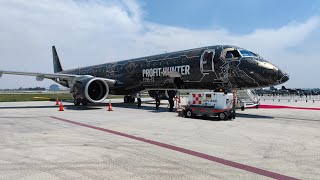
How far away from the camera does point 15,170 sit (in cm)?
521

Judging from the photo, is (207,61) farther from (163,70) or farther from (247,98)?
(247,98)

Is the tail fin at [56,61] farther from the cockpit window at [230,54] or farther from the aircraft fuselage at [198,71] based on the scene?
the cockpit window at [230,54]

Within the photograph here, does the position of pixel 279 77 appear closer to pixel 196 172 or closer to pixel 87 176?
pixel 196 172

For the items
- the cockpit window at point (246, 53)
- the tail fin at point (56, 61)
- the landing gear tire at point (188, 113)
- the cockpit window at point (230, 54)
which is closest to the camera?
the landing gear tire at point (188, 113)

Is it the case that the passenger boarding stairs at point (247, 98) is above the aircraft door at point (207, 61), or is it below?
below

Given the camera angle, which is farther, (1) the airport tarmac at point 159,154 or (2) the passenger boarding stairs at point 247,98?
(2) the passenger boarding stairs at point 247,98

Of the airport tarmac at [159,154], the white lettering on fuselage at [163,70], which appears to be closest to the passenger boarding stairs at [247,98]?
the white lettering on fuselage at [163,70]

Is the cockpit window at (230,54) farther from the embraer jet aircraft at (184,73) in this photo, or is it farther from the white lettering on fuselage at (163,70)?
the white lettering on fuselage at (163,70)

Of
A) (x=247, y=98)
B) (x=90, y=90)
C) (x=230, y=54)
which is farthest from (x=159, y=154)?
(x=90, y=90)

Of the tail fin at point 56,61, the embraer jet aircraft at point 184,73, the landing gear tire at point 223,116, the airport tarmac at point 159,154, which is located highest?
the tail fin at point 56,61

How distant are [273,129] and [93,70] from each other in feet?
70.4

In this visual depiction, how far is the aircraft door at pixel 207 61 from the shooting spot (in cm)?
1667

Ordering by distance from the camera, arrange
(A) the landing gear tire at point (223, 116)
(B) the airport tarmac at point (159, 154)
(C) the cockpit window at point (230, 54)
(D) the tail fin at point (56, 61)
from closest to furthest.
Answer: (B) the airport tarmac at point (159, 154) → (A) the landing gear tire at point (223, 116) → (C) the cockpit window at point (230, 54) → (D) the tail fin at point (56, 61)

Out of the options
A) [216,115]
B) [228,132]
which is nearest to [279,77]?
[216,115]
